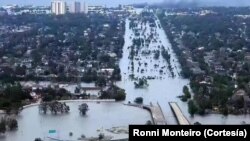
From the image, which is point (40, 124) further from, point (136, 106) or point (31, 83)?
point (31, 83)

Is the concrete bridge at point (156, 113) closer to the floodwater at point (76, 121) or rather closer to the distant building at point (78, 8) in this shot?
the floodwater at point (76, 121)

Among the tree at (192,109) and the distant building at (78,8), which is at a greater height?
the tree at (192,109)

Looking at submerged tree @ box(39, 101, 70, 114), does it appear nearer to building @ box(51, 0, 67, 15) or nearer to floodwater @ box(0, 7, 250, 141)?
floodwater @ box(0, 7, 250, 141)

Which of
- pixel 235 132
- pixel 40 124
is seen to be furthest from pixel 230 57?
pixel 235 132

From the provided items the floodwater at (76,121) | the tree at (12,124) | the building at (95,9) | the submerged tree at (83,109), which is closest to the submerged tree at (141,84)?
the floodwater at (76,121)

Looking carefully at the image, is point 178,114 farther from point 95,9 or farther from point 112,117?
point 95,9

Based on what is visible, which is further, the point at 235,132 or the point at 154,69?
the point at 154,69
